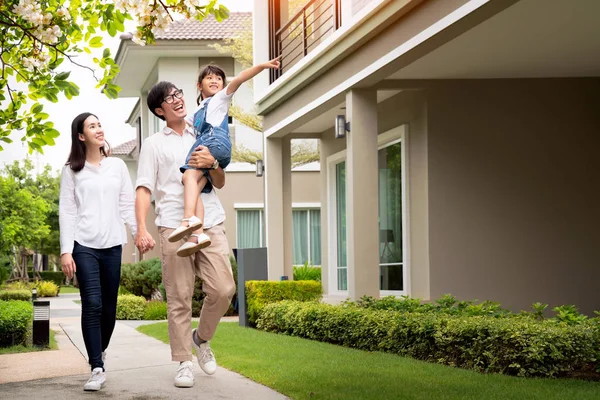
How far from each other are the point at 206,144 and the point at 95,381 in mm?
1776

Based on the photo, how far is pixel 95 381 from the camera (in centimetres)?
617

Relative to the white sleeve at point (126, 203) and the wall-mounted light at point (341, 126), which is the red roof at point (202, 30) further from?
the white sleeve at point (126, 203)

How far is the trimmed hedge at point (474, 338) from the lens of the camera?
7.19 metres

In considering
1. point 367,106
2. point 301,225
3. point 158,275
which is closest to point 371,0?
point 367,106

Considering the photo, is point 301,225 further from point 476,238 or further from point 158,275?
point 476,238

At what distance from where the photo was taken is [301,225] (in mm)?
26531

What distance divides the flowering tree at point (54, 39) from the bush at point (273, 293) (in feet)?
17.9

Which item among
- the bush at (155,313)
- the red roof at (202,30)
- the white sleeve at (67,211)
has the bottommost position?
the bush at (155,313)

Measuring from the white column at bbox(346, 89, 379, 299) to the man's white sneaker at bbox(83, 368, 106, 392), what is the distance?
235 inches

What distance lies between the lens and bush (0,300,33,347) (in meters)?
10.3

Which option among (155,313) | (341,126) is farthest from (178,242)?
(155,313)

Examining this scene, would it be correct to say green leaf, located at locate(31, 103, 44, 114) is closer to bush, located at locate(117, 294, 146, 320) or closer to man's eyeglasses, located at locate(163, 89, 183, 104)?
man's eyeglasses, located at locate(163, 89, 183, 104)

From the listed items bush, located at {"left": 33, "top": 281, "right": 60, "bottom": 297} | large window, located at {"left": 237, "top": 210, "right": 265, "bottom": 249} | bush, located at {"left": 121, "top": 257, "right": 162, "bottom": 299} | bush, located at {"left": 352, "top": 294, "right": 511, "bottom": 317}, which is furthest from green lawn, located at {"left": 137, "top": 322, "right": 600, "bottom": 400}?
bush, located at {"left": 33, "top": 281, "right": 60, "bottom": 297}

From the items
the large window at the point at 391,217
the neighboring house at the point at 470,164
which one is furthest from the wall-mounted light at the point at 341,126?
the large window at the point at 391,217
